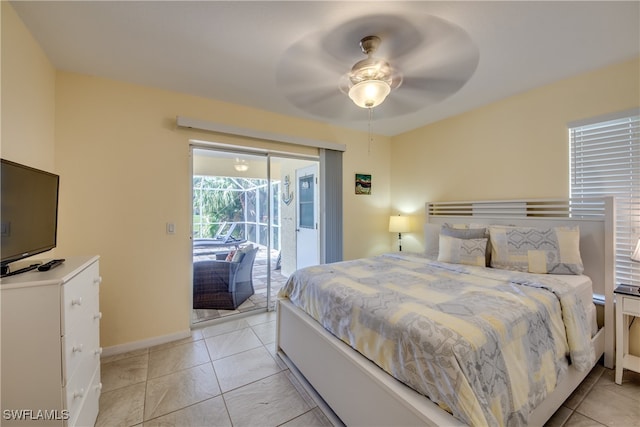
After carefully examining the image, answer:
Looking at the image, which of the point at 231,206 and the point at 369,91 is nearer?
the point at 369,91

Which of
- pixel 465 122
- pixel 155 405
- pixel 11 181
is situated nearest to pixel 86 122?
pixel 11 181

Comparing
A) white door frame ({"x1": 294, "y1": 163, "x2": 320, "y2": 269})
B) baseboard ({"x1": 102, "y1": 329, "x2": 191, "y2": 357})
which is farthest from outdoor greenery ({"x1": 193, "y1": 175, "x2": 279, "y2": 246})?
baseboard ({"x1": 102, "y1": 329, "x2": 191, "y2": 357})

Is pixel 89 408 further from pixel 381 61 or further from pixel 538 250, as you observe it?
pixel 538 250

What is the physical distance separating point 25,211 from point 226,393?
1.67 metres

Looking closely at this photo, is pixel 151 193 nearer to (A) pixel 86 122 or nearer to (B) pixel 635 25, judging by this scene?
(A) pixel 86 122

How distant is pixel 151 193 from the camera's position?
257cm

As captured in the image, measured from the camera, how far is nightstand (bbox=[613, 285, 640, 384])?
6.07ft

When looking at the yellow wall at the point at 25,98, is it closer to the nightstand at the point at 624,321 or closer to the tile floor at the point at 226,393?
the tile floor at the point at 226,393

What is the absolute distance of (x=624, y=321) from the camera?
6.31 ft

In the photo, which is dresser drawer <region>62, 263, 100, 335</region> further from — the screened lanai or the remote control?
the screened lanai

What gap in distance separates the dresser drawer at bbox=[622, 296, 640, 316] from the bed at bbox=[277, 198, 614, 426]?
18 cm

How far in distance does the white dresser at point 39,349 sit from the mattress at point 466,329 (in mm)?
1364

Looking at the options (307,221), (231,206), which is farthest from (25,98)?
(307,221)

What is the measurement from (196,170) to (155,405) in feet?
→ 7.19
